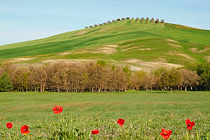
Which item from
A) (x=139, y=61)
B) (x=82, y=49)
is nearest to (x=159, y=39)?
(x=139, y=61)

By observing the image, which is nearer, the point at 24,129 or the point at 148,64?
the point at 24,129

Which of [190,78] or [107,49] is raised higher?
[107,49]

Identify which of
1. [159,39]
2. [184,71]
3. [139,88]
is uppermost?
[159,39]

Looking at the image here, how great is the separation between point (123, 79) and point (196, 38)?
12211 centimetres

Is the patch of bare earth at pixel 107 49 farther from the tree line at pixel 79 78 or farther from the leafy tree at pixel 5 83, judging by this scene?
the leafy tree at pixel 5 83

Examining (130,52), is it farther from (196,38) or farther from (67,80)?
(67,80)

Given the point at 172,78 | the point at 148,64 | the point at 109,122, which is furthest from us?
the point at 148,64

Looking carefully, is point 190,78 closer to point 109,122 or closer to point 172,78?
point 172,78

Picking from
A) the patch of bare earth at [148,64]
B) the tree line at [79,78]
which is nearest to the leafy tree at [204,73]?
the tree line at [79,78]

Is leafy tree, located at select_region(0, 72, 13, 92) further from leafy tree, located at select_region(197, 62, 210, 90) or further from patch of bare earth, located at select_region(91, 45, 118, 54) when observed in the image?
leafy tree, located at select_region(197, 62, 210, 90)

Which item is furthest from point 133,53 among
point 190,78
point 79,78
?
point 79,78

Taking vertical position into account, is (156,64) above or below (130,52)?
below

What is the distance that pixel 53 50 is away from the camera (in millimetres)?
192500

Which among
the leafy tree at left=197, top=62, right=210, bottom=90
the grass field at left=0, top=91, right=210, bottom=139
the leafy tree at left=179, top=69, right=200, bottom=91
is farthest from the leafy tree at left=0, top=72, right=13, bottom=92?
the leafy tree at left=197, top=62, right=210, bottom=90
